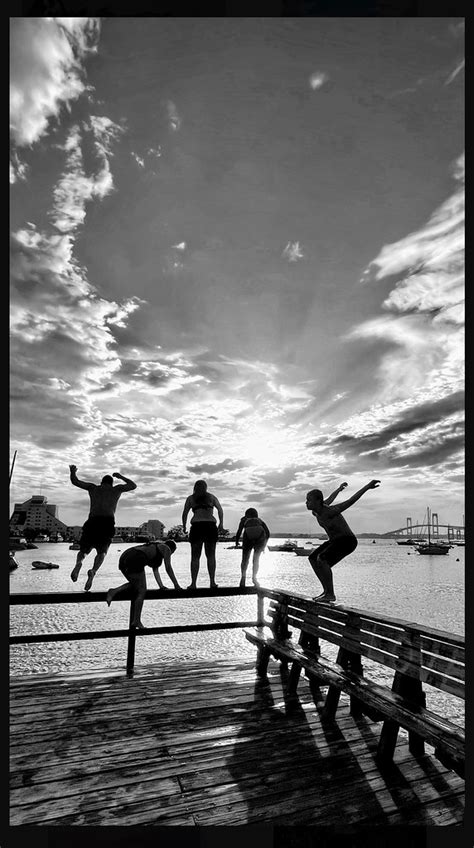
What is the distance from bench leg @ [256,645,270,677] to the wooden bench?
417 mm

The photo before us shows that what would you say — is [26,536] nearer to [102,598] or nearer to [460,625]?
[460,625]

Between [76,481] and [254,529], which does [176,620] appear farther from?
[76,481]

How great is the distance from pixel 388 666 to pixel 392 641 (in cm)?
29

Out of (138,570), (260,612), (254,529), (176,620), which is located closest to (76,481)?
(138,570)

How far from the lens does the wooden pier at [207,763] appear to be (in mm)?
3535

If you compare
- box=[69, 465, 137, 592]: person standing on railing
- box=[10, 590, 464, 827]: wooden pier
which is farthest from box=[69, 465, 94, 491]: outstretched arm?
box=[10, 590, 464, 827]: wooden pier

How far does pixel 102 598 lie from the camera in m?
6.67

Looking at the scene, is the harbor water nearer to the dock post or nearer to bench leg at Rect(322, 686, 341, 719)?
the dock post

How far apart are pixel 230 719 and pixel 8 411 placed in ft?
14.3

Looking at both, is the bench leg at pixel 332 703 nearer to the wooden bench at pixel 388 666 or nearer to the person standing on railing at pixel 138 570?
the wooden bench at pixel 388 666

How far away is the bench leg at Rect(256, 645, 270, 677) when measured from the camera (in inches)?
267

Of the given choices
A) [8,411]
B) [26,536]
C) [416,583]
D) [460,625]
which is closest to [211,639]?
[460,625]

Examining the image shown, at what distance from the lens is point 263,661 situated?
22.6 feet

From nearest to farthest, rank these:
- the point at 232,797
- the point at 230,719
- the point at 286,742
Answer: the point at 232,797 < the point at 286,742 < the point at 230,719
